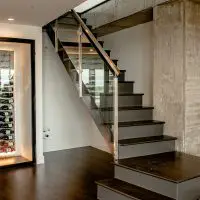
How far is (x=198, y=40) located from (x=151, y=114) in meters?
1.38

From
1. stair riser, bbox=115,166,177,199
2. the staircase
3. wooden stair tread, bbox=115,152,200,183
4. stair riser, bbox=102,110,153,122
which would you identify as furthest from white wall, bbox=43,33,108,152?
stair riser, bbox=115,166,177,199

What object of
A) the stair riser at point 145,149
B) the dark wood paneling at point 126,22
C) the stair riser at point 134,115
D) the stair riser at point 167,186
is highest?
the dark wood paneling at point 126,22

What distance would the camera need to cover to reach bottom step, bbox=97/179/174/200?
3.29 m

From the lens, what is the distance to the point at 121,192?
341 cm

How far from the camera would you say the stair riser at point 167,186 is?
10.5ft

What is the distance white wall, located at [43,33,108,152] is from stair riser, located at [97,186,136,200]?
2.74 m

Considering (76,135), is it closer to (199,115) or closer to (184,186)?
(199,115)

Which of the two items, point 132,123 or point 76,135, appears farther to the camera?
point 76,135

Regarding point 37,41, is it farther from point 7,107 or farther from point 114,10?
point 114,10

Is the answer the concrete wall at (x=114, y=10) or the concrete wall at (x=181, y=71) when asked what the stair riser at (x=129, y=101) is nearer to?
the concrete wall at (x=181, y=71)

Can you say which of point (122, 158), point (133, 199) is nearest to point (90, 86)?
point (122, 158)

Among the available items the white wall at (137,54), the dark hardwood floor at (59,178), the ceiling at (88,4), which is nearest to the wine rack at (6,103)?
the dark hardwood floor at (59,178)

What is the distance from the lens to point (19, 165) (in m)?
5.19

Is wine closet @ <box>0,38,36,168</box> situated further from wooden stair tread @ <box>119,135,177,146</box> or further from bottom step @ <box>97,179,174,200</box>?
bottom step @ <box>97,179,174,200</box>
